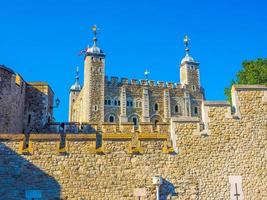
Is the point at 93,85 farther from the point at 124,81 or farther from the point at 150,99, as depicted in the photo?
the point at 150,99

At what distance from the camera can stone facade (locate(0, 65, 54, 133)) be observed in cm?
1202

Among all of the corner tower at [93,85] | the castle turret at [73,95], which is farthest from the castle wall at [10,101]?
the castle turret at [73,95]

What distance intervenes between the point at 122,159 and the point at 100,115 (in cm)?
5248

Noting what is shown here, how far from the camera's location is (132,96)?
218ft

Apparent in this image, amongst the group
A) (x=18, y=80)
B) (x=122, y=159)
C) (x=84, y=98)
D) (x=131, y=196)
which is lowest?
(x=131, y=196)

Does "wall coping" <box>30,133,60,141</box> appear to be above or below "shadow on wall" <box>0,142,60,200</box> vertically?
above

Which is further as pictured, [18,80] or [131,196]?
[18,80]

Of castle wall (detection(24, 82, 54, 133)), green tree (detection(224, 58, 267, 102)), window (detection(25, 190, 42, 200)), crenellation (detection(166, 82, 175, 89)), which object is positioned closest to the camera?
window (detection(25, 190, 42, 200))

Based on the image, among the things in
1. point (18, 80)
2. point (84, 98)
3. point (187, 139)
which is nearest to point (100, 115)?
point (84, 98)

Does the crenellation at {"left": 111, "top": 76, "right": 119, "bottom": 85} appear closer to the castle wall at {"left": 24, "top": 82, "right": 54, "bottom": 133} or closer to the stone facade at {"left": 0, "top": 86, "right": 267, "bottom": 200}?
the castle wall at {"left": 24, "top": 82, "right": 54, "bottom": 133}

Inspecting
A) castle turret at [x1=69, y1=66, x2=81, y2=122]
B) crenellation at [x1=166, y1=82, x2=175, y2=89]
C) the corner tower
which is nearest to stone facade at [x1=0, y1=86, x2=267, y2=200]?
the corner tower

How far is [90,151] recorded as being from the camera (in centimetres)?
925

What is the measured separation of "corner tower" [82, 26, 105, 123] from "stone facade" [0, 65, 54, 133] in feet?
148

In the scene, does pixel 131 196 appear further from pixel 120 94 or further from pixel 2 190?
pixel 120 94
